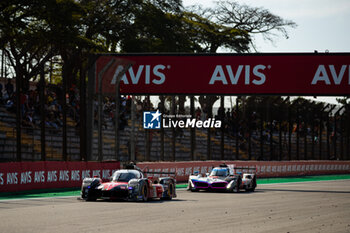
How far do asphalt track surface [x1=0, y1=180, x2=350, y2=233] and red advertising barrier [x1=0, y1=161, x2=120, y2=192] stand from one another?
2205 millimetres

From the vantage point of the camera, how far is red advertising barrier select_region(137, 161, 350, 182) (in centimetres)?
3456

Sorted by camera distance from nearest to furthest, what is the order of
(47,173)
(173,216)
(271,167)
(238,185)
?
(173,216) → (47,173) → (238,185) → (271,167)

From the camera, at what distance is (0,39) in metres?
35.3

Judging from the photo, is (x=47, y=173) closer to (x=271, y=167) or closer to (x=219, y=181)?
(x=219, y=181)

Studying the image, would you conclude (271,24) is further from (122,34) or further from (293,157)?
(122,34)

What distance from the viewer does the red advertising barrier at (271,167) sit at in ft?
113

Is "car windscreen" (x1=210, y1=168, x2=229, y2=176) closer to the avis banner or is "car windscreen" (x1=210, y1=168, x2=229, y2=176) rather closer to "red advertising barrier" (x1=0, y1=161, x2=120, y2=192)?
"red advertising barrier" (x1=0, y1=161, x2=120, y2=192)

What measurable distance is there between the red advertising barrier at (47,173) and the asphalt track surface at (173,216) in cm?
221

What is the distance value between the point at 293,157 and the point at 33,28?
2340 centimetres

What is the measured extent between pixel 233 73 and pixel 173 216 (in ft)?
61.3

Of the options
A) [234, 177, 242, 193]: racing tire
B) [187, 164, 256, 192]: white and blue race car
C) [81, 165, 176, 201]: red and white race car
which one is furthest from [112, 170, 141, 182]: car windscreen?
[234, 177, 242, 193]: racing tire

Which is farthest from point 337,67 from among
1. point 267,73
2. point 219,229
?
point 219,229

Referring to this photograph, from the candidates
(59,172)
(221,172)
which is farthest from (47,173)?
(221,172)

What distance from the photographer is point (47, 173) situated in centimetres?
2519
